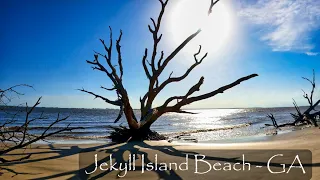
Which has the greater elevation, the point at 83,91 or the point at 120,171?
the point at 83,91

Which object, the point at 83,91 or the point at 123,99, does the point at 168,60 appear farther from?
the point at 83,91

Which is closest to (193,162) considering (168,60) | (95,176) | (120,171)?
(120,171)

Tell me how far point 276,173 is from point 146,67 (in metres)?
6.97

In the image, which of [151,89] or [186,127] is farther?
[186,127]

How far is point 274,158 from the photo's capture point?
427 centimetres

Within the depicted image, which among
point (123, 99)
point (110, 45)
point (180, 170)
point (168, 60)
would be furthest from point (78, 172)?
point (110, 45)

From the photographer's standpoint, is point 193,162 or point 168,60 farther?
point 168,60

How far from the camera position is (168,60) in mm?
9484

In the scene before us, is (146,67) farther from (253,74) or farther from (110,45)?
(253,74)

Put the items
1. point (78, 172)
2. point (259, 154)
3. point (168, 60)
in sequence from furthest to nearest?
point (168, 60), point (259, 154), point (78, 172)

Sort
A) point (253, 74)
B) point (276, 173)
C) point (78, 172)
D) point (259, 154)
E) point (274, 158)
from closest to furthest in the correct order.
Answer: point (276, 173) → point (78, 172) → point (274, 158) → point (259, 154) → point (253, 74)

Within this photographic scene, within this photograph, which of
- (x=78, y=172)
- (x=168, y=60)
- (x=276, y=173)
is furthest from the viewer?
(x=168, y=60)

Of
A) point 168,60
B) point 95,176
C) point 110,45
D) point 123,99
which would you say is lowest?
point 95,176

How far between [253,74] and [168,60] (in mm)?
2846
